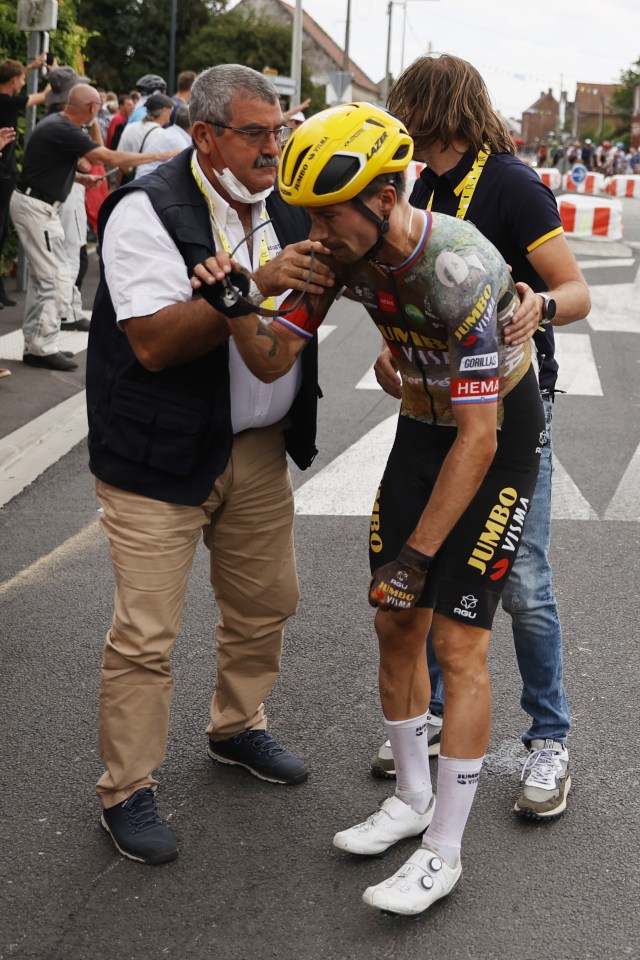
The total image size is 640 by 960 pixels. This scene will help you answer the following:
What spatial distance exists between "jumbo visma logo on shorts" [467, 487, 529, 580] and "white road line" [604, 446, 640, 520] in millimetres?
3578

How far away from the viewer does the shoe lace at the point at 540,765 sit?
3666 millimetres

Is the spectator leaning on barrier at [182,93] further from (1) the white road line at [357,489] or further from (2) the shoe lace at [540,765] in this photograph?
(2) the shoe lace at [540,765]

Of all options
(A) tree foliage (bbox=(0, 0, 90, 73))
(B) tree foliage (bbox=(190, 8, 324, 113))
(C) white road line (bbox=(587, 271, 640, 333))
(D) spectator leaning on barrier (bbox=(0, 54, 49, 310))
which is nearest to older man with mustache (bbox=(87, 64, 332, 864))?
(D) spectator leaning on barrier (bbox=(0, 54, 49, 310))

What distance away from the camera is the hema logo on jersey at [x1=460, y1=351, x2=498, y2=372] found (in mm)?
2898

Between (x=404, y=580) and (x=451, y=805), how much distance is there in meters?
0.62

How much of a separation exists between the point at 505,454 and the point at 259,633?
1.08 m

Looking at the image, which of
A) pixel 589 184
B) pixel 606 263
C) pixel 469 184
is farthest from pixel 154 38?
pixel 469 184

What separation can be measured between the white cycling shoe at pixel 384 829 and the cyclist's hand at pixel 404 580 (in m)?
0.67

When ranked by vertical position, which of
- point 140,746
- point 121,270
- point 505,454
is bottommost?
point 140,746

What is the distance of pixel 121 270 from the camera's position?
3.22 m

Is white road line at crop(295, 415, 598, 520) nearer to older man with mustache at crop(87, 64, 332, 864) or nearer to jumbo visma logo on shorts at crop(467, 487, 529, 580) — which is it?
older man with mustache at crop(87, 64, 332, 864)

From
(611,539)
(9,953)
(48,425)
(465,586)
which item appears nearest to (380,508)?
(465,586)

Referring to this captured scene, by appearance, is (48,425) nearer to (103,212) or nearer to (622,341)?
(103,212)

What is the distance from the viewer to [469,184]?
3.53 m
